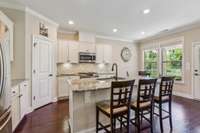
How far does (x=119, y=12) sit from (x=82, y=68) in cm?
298

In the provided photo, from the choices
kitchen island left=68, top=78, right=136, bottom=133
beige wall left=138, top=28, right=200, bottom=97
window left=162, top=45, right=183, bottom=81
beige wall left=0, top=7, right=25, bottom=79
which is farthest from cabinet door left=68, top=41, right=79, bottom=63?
beige wall left=138, top=28, right=200, bottom=97

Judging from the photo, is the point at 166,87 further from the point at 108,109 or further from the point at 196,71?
the point at 196,71

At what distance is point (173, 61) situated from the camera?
5.97 metres

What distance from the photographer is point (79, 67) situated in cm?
594

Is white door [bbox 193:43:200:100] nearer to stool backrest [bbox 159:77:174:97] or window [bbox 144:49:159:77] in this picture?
window [bbox 144:49:159:77]

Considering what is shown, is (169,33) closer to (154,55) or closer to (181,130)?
(154,55)

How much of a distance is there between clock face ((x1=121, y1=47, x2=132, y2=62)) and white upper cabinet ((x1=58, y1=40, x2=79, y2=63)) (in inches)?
114

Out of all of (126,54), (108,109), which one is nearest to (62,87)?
(108,109)

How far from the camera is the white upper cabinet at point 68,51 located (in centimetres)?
525

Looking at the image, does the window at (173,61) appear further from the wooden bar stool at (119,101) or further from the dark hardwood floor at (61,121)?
the wooden bar stool at (119,101)

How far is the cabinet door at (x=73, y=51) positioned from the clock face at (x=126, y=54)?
112 inches

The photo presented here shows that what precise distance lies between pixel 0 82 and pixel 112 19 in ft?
12.6

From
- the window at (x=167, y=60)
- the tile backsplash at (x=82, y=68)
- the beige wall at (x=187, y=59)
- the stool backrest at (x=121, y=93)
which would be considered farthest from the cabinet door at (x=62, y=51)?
the beige wall at (x=187, y=59)

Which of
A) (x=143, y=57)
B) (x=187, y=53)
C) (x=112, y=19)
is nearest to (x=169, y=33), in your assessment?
(x=187, y=53)
